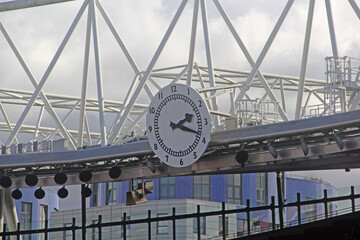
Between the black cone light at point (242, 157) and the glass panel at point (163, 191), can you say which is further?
the glass panel at point (163, 191)

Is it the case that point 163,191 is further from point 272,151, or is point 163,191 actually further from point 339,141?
point 339,141

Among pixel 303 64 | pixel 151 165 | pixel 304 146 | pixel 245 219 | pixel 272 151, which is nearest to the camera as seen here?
pixel 304 146

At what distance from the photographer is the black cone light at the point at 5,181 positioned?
32562 mm

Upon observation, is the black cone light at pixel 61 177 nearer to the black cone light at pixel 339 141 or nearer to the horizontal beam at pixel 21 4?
the horizontal beam at pixel 21 4

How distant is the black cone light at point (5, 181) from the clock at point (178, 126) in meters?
7.48

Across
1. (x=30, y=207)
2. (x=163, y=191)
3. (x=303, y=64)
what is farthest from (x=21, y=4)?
(x=163, y=191)

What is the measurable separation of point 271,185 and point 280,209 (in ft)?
182

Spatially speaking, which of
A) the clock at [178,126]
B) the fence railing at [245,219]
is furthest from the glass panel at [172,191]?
the clock at [178,126]

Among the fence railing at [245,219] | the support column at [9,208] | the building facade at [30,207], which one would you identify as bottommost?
the fence railing at [245,219]

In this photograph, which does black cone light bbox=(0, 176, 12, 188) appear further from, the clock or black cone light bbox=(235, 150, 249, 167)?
black cone light bbox=(235, 150, 249, 167)

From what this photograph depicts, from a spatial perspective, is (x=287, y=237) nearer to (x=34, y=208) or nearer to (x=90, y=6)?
(x=90, y=6)

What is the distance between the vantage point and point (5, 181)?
107ft

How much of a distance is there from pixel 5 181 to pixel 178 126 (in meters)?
8.77

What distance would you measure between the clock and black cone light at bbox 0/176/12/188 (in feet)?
24.5
